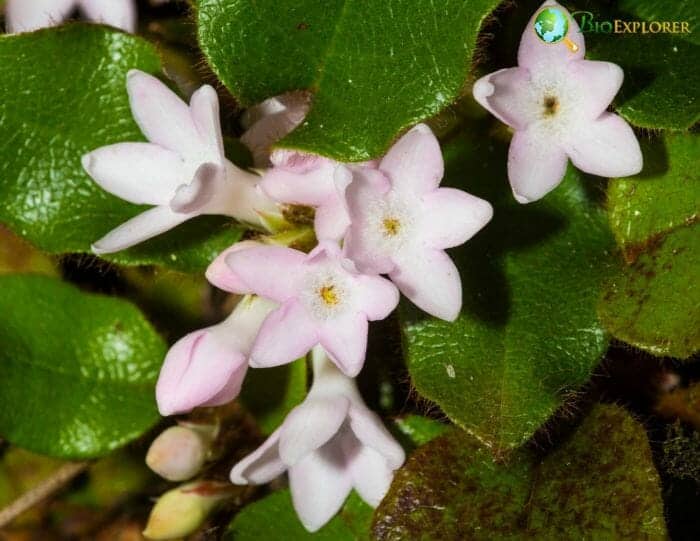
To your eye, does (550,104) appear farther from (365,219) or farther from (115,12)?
(115,12)

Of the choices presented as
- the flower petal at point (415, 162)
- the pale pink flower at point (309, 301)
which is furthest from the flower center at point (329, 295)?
the flower petal at point (415, 162)

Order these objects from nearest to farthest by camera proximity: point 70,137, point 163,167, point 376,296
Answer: point 376,296
point 163,167
point 70,137

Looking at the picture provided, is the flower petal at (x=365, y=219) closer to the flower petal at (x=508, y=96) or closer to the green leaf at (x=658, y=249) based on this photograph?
the flower petal at (x=508, y=96)

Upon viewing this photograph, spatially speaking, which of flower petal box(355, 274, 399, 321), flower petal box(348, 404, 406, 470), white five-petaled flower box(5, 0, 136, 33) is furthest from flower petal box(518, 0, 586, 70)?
white five-petaled flower box(5, 0, 136, 33)

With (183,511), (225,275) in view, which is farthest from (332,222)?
(183,511)

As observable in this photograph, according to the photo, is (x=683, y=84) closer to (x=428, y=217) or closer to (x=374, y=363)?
(x=428, y=217)

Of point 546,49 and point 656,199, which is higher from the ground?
point 546,49
